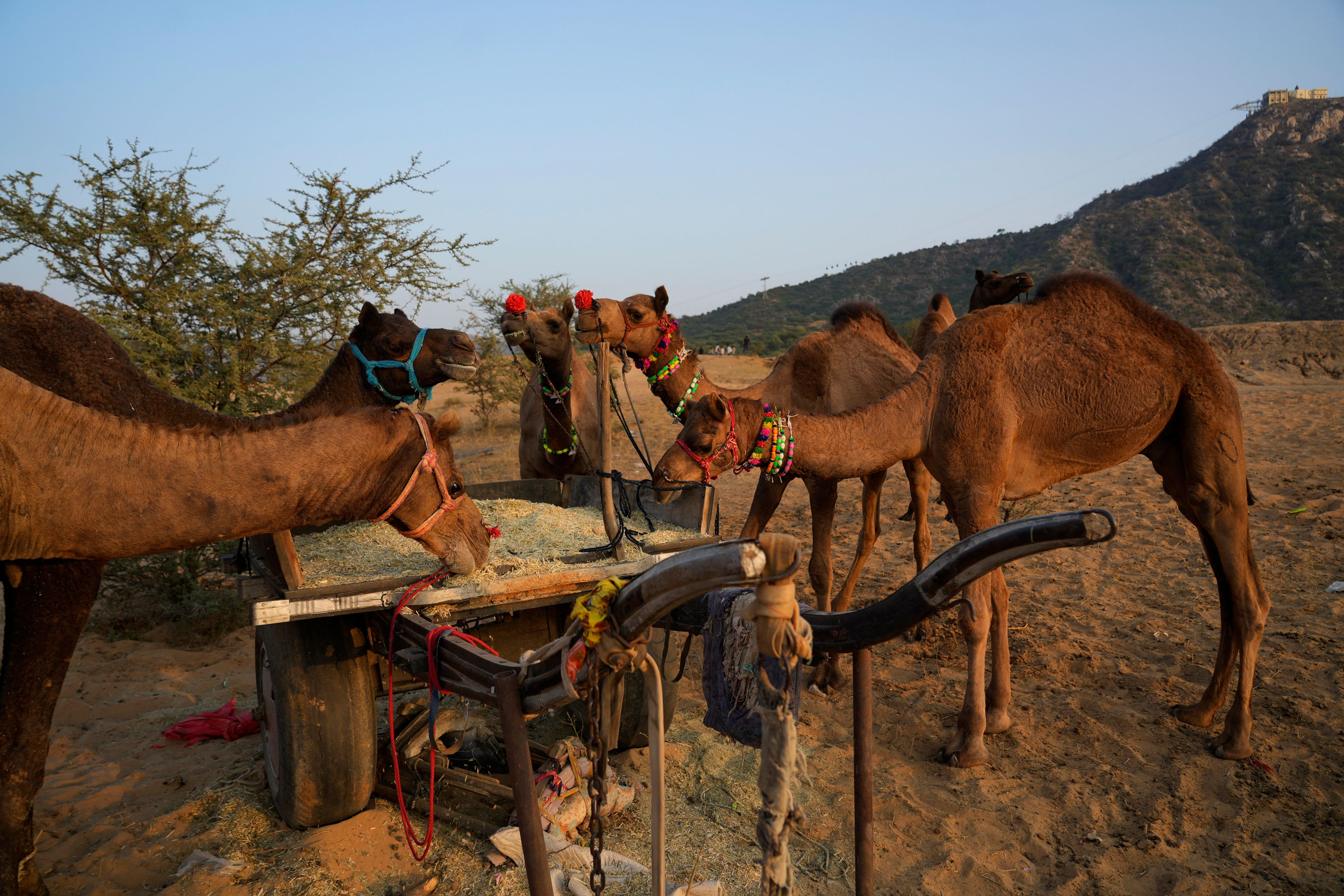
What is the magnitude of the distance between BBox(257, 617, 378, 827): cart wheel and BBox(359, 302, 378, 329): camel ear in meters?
1.81

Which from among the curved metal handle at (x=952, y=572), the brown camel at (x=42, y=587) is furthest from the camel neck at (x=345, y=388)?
the curved metal handle at (x=952, y=572)

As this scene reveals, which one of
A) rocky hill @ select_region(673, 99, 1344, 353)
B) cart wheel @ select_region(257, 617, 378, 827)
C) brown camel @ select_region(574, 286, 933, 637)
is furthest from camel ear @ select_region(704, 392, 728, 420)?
rocky hill @ select_region(673, 99, 1344, 353)

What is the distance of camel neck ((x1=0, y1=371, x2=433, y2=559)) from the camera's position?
229cm

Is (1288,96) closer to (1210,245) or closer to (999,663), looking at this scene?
(1210,245)

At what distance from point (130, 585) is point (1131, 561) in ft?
31.7

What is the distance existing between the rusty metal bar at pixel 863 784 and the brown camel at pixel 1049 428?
219 cm

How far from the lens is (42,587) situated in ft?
11.3

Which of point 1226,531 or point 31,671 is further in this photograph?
point 1226,531

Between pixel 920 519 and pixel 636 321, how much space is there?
9.60ft

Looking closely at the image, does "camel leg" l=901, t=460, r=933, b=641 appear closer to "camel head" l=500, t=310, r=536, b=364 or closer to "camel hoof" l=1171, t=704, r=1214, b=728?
"camel hoof" l=1171, t=704, r=1214, b=728

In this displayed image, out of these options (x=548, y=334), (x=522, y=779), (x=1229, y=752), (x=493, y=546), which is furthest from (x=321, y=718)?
(x=1229, y=752)

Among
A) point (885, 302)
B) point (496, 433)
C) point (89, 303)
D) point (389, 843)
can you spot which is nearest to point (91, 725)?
point (389, 843)

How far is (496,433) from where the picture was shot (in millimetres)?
18328

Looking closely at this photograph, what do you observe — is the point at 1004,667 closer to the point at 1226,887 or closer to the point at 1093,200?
the point at 1226,887
